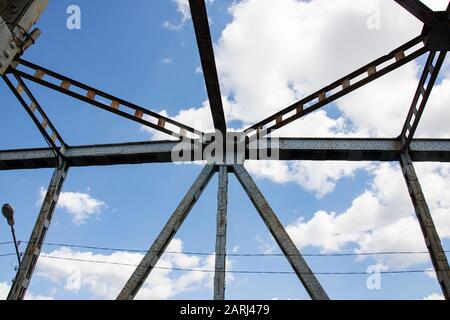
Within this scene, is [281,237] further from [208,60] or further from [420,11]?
[420,11]

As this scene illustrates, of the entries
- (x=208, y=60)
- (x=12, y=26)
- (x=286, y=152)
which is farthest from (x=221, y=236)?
(x=12, y=26)

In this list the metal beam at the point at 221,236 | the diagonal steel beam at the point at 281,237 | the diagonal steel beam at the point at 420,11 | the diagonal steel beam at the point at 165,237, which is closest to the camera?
the diagonal steel beam at the point at 420,11

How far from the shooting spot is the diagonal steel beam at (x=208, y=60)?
8.38m

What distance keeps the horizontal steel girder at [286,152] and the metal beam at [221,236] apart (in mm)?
1888

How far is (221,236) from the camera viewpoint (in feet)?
35.6

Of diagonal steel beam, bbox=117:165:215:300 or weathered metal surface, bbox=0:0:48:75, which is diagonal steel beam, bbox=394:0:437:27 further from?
weathered metal surface, bbox=0:0:48:75

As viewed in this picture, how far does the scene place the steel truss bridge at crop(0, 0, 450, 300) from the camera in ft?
32.1

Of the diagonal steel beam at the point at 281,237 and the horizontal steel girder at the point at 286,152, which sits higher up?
the horizontal steel girder at the point at 286,152

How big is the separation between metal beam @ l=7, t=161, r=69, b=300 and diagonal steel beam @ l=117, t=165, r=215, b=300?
3.82 meters

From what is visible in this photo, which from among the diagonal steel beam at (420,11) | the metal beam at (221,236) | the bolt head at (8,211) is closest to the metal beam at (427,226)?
the diagonal steel beam at (420,11)

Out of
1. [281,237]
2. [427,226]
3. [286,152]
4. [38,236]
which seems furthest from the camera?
[286,152]

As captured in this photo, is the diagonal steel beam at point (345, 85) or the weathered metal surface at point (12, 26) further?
the diagonal steel beam at point (345, 85)

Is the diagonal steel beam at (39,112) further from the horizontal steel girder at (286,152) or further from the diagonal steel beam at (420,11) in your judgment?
the diagonal steel beam at (420,11)

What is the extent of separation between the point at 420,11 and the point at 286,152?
221 inches
